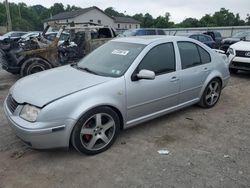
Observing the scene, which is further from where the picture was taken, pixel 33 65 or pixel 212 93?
pixel 33 65

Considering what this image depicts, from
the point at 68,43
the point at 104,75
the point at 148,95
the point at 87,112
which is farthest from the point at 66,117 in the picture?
the point at 68,43

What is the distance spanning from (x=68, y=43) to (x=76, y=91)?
22.2ft

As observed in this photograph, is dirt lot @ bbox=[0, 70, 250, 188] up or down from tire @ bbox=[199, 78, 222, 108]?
down

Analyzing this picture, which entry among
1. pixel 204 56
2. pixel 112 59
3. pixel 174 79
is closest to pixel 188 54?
pixel 204 56

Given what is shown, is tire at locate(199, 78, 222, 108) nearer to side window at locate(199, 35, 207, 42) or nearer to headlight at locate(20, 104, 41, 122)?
headlight at locate(20, 104, 41, 122)

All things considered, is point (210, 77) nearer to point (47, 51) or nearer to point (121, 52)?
point (121, 52)

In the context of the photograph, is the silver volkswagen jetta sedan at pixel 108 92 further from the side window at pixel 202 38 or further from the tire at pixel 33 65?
the side window at pixel 202 38

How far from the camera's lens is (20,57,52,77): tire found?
816 centimetres

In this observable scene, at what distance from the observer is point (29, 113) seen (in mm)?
3279

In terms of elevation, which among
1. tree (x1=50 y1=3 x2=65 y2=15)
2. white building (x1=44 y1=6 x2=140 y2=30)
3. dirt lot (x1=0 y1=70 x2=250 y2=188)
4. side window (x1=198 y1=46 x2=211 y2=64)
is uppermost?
tree (x1=50 y1=3 x2=65 y2=15)

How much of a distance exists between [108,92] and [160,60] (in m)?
1.22

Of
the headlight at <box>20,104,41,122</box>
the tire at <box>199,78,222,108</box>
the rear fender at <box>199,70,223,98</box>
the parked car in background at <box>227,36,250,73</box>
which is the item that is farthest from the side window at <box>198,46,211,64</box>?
the parked car in background at <box>227,36,250,73</box>

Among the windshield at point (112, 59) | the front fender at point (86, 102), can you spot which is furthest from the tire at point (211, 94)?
the front fender at point (86, 102)

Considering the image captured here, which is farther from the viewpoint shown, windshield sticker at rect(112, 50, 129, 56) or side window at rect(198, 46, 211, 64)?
side window at rect(198, 46, 211, 64)
